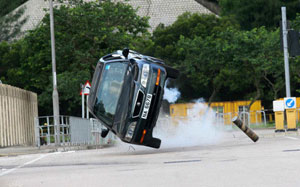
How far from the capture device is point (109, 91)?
1672cm

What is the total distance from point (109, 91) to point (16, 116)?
485 inches

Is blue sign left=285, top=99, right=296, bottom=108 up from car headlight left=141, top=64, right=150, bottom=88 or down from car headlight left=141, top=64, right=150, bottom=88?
down

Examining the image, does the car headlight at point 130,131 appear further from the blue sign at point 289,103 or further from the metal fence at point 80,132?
the metal fence at point 80,132

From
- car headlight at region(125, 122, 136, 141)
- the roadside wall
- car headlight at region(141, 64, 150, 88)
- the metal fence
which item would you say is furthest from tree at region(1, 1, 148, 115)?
car headlight at region(125, 122, 136, 141)

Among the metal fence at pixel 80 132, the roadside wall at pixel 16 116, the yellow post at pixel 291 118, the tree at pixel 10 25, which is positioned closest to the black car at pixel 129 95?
the yellow post at pixel 291 118

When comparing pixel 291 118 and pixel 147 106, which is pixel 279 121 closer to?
pixel 291 118

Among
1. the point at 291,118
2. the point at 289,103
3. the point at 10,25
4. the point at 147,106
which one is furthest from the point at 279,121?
the point at 10,25

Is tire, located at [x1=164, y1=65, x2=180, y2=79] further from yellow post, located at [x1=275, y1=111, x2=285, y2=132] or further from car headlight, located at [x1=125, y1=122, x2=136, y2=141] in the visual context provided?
yellow post, located at [x1=275, y1=111, x2=285, y2=132]

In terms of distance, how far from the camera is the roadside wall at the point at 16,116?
25.6m

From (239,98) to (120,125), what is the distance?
4358 cm

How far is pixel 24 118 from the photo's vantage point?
30.0 m

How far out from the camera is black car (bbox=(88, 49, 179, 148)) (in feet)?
53.4

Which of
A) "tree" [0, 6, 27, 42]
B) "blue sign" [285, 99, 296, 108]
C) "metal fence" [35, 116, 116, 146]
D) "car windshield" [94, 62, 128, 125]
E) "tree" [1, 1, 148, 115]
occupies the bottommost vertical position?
"metal fence" [35, 116, 116, 146]

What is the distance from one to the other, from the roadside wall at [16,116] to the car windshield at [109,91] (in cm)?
907
